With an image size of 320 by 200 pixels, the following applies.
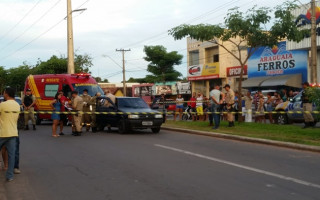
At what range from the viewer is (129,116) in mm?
15469

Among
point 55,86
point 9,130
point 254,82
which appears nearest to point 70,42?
point 55,86

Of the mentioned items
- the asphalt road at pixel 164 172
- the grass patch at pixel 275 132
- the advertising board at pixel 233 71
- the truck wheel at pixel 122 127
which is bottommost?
the asphalt road at pixel 164 172

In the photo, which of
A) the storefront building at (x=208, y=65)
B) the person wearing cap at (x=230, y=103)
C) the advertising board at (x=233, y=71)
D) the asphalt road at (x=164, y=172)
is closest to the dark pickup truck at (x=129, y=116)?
the person wearing cap at (x=230, y=103)

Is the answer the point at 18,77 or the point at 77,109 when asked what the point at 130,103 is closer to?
the point at 77,109

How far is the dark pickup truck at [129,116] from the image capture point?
15500 millimetres

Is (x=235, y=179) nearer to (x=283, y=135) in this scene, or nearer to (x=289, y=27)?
(x=283, y=135)

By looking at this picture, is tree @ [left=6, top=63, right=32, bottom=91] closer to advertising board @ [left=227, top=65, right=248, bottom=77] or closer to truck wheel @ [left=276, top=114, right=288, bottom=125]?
advertising board @ [left=227, top=65, right=248, bottom=77]

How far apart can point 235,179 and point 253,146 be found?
192 inches

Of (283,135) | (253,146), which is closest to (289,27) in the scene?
(283,135)

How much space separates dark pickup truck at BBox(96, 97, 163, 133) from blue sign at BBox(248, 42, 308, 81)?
758 inches

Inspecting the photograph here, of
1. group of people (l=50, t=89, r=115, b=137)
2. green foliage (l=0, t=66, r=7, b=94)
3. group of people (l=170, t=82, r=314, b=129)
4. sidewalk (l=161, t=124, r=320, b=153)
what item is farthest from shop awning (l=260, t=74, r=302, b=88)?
green foliage (l=0, t=66, r=7, b=94)

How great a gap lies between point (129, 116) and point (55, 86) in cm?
806

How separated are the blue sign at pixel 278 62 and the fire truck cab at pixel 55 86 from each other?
16958mm

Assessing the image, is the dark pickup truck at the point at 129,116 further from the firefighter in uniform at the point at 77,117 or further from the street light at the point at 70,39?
the street light at the point at 70,39
